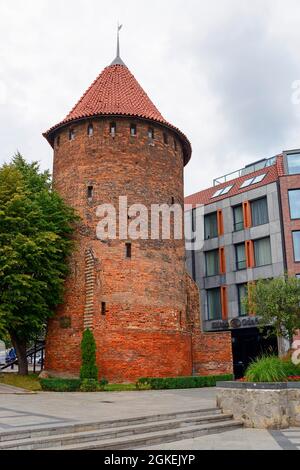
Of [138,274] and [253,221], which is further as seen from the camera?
[253,221]

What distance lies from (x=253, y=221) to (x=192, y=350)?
12119 mm

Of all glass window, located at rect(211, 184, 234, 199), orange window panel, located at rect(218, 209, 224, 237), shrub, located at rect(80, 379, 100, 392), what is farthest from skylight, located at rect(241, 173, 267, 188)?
shrub, located at rect(80, 379, 100, 392)

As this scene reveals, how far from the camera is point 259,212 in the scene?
34.6 metres

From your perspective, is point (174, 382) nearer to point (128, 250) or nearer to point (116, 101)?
point (128, 250)

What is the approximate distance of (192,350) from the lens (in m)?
26.8

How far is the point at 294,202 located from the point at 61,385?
20.3m

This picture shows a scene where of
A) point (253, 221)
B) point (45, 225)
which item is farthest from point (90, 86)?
point (253, 221)

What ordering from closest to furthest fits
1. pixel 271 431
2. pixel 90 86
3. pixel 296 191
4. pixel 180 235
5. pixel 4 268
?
pixel 271 431, pixel 4 268, pixel 180 235, pixel 90 86, pixel 296 191

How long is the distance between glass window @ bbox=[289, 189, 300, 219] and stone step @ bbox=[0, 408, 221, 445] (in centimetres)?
2238

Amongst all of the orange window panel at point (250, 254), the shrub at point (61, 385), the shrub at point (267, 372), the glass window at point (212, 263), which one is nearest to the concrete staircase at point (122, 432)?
the shrub at point (267, 372)

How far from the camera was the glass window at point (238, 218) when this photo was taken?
3581cm
